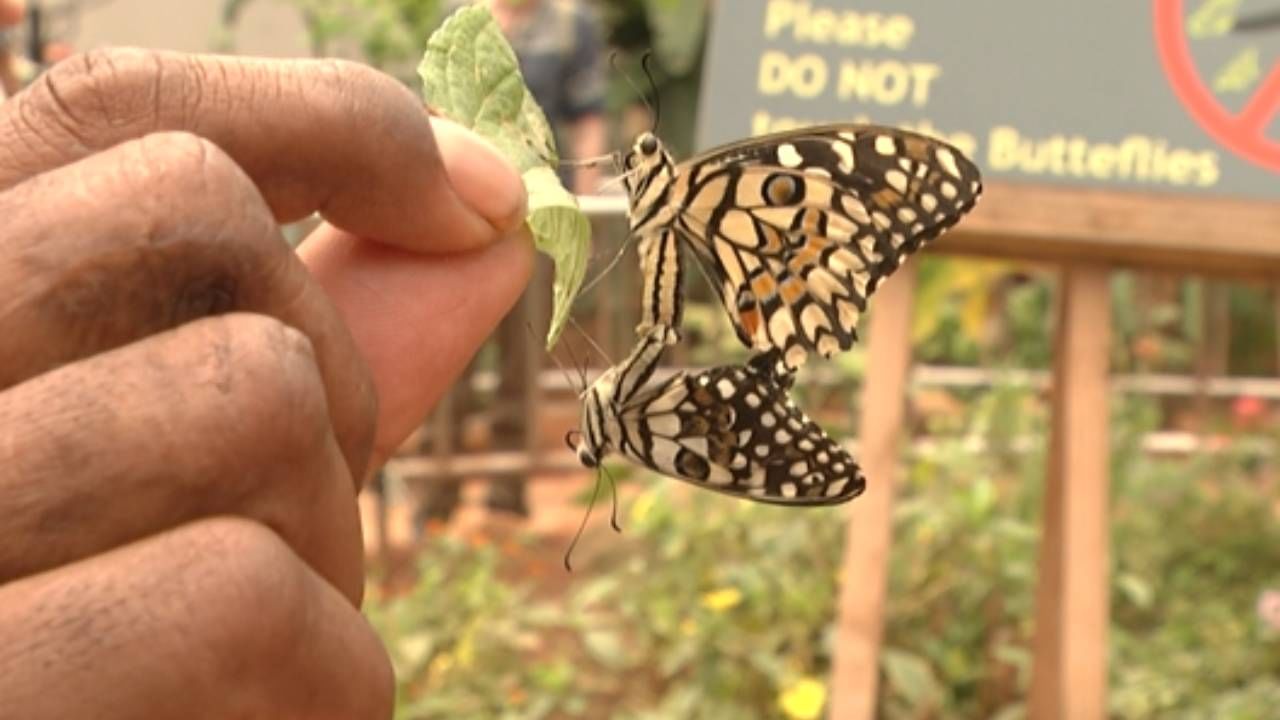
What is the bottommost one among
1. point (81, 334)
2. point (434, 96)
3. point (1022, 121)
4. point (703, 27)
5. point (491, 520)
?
point (491, 520)

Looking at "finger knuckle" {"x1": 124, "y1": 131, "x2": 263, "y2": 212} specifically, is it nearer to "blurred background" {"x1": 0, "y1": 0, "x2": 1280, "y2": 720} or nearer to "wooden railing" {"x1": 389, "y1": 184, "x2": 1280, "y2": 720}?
"blurred background" {"x1": 0, "y1": 0, "x2": 1280, "y2": 720}

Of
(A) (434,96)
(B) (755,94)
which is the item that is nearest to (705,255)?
(A) (434,96)

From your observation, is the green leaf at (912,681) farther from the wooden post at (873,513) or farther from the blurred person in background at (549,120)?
the blurred person in background at (549,120)

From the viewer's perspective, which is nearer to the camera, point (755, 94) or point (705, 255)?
point (705, 255)

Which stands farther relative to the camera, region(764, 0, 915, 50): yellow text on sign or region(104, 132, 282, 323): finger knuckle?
region(764, 0, 915, 50): yellow text on sign

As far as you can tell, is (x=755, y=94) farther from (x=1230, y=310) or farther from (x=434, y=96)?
(x=1230, y=310)

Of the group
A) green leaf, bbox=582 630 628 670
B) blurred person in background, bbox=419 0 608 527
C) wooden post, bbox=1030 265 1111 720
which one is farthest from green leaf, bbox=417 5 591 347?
blurred person in background, bbox=419 0 608 527
